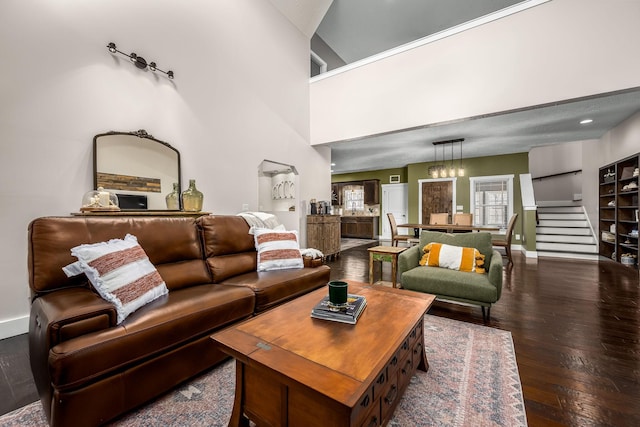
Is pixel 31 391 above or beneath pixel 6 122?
beneath

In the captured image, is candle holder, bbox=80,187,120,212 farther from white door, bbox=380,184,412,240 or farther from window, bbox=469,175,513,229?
window, bbox=469,175,513,229

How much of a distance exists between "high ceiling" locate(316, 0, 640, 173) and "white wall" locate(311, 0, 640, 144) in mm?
388

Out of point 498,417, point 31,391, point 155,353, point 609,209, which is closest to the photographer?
point 498,417

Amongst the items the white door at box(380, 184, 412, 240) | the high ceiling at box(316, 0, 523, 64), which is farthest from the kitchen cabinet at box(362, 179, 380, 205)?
the high ceiling at box(316, 0, 523, 64)

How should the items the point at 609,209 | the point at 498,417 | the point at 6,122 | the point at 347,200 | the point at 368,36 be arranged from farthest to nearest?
the point at 347,200
the point at 368,36
the point at 609,209
the point at 6,122
the point at 498,417

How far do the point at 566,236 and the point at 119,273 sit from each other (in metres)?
8.50

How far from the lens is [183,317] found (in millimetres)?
1644

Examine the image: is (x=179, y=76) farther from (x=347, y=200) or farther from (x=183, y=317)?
(x=347, y=200)

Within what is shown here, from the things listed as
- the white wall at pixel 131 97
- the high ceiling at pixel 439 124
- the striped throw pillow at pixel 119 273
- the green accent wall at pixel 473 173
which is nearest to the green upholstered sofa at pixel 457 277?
the high ceiling at pixel 439 124

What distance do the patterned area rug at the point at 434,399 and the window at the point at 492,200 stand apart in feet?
21.6

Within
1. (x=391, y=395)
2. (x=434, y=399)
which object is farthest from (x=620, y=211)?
(x=391, y=395)

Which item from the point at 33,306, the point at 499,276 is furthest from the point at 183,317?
the point at 499,276

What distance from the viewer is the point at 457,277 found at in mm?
2717

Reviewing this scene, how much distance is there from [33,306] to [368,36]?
7.52 m
